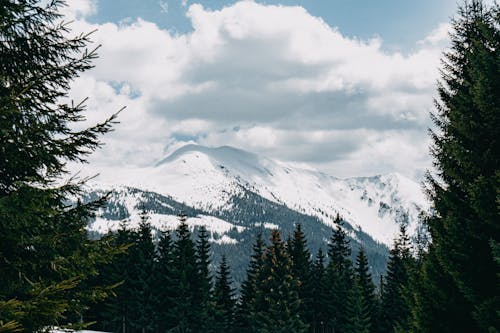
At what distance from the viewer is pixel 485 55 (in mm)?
12328

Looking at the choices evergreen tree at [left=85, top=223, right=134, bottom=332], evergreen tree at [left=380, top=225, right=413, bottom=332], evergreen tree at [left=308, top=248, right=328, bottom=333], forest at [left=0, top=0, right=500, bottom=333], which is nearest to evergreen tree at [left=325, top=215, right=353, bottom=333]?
evergreen tree at [left=308, top=248, right=328, bottom=333]

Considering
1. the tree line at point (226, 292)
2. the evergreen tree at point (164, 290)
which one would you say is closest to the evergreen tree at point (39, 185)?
the tree line at point (226, 292)

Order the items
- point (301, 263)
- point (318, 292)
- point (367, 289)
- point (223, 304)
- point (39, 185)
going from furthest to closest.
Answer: point (367, 289) < point (318, 292) < point (301, 263) < point (223, 304) < point (39, 185)

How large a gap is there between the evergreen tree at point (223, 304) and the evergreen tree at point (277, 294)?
5.77m

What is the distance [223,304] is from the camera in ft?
205

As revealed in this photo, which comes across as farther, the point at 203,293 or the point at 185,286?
the point at 203,293

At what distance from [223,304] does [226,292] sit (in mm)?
3648

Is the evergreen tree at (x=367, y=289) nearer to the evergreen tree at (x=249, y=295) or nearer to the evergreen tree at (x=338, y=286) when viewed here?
the evergreen tree at (x=338, y=286)

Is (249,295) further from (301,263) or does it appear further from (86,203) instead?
(86,203)

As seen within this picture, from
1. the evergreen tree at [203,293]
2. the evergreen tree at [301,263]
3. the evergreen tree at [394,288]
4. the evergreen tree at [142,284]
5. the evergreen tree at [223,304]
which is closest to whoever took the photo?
the evergreen tree at [142,284]

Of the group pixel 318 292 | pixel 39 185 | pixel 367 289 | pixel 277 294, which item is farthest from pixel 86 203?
pixel 367 289

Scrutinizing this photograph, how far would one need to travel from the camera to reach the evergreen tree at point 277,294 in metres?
56.4

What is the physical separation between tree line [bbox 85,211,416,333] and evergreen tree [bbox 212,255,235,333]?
0.42 feet

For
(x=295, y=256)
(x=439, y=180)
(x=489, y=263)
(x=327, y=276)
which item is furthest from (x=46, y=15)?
(x=327, y=276)
